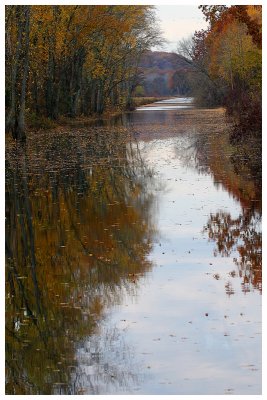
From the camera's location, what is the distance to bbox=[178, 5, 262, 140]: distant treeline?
35875 mm

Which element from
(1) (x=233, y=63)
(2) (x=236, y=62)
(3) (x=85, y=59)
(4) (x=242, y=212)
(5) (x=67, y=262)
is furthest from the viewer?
(1) (x=233, y=63)

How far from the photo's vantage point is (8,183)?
859 inches

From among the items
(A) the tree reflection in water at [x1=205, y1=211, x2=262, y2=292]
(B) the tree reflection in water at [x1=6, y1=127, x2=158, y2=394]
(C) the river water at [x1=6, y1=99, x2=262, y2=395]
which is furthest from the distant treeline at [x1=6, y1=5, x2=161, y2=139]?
(A) the tree reflection in water at [x1=205, y1=211, x2=262, y2=292]

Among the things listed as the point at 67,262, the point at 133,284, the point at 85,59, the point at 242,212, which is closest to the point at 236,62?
the point at 85,59

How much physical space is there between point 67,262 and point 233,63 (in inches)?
2267

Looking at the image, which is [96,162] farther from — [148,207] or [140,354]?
[140,354]

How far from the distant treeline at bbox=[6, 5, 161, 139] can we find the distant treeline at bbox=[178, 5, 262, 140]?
292 inches

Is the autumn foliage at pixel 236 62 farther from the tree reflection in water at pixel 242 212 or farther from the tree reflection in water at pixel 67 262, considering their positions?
the tree reflection in water at pixel 67 262

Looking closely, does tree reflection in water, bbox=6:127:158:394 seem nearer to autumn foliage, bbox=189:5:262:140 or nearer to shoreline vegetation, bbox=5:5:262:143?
autumn foliage, bbox=189:5:262:140

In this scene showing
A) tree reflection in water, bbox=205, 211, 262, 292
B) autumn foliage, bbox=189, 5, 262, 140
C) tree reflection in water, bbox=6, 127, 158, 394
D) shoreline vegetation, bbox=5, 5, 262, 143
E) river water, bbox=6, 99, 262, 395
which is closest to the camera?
river water, bbox=6, 99, 262, 395

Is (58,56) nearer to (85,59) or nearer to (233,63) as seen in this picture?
(85,59)

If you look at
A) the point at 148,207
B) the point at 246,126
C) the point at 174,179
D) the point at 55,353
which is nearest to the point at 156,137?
the point at 246,126

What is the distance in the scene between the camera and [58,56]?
53.0 m

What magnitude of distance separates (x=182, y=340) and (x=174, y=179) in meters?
14.5
